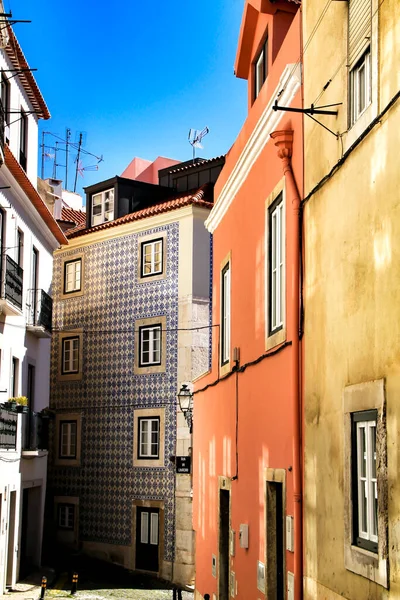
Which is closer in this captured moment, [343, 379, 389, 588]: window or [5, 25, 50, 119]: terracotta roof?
[343, 379, 389, 588]: window

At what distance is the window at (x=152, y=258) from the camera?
25780mm

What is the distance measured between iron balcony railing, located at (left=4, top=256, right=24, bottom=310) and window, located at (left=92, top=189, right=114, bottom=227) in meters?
9.24

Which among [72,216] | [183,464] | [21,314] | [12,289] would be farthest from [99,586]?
[72,216]

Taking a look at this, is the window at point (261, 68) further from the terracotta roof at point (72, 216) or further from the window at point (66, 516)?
the terracotta roof at point (72, 216)

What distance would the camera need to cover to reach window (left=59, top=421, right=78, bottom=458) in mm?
27719

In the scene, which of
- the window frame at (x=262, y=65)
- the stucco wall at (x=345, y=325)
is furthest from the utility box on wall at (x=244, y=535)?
the window frame at (x=262, y=65)

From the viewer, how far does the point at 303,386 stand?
762cm

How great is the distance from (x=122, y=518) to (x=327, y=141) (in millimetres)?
20143

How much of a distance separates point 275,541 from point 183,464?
15.1 meters

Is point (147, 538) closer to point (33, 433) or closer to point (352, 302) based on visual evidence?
point (33, 433)

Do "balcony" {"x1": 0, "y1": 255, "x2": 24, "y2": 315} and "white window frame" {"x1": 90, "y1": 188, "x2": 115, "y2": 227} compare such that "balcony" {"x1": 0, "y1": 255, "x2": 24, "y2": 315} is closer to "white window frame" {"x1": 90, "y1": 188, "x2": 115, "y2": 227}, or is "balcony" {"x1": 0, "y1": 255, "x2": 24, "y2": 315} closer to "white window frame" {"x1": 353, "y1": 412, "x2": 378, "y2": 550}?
"white window frame" {"x1": 90, "y1": 188, "x2": 115, "y2": 227}

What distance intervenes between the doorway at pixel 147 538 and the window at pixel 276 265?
54.4ft

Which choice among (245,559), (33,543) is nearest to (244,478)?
(245,559)

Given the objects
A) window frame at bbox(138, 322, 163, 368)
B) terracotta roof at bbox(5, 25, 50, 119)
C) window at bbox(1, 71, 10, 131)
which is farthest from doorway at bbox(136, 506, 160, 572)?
window at bbox(1, 71, 10, 131)
